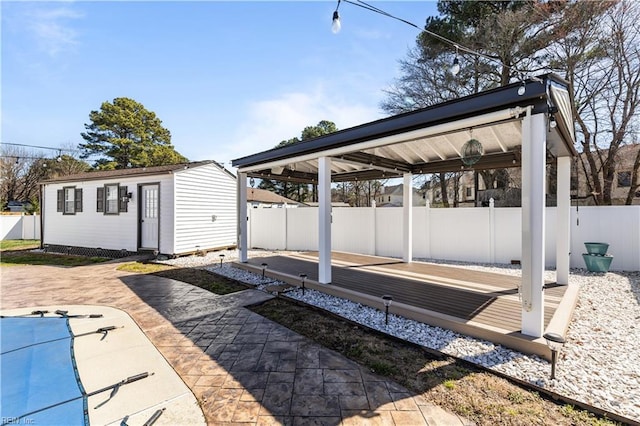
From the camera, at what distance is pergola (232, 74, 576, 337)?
2.90m

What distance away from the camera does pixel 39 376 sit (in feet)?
9.21

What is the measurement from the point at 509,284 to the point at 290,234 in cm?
762

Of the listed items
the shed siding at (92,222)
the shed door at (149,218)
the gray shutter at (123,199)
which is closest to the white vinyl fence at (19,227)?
the shed siding at (92,222)

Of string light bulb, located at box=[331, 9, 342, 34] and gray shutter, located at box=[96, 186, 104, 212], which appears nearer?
string light bulb, located at box=[331, 9, 342, 34]

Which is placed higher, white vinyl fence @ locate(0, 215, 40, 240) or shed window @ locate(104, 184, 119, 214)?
shed window @ locate(104, 184, 119, 214)

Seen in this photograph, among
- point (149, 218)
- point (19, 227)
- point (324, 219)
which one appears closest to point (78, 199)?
point (149, 218)

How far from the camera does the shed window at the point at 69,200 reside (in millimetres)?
11102

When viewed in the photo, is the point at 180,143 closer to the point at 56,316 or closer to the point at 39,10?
the point at 39,10

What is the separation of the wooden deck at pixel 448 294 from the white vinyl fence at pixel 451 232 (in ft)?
6.67

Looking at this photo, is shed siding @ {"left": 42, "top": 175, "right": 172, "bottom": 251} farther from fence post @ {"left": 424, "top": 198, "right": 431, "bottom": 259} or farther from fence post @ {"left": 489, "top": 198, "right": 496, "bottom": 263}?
fence post @ {"left": 489, "top": 198, "right": 496, "bottom": 263}

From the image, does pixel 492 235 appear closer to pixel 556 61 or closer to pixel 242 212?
pixel 242 212

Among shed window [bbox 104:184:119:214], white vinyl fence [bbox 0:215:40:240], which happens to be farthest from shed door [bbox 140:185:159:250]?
white vinyl fence [bbox 0:215:40:240]

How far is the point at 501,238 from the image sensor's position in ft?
25.0

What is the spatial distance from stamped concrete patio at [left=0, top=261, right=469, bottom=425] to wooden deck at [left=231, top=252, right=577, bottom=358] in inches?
54.6
